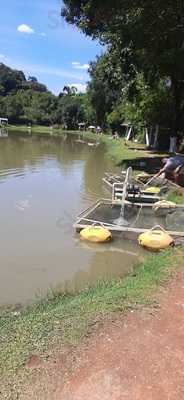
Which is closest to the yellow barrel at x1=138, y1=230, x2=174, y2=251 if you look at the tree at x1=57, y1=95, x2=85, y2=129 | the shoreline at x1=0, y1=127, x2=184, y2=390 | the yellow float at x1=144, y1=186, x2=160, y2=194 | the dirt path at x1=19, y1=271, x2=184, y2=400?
the shoreline at x1=0, y1=127, x2=184, y2=390

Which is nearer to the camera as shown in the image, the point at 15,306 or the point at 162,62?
the point at 15,306

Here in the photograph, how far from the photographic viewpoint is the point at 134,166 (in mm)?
26094

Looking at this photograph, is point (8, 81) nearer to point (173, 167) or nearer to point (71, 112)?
point (71, 112)

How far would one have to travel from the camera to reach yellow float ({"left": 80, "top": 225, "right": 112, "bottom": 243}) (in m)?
11.5

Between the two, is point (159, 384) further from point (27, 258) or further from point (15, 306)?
point (27, 258)

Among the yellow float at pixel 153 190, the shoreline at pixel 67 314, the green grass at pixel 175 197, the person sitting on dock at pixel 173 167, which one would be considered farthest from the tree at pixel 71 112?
the shoreline at pixel 67 314

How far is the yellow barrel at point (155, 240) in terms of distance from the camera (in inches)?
425

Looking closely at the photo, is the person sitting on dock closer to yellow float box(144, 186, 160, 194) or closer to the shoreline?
yellow float box(144, 186, 160, 194)

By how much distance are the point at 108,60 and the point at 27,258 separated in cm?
2031

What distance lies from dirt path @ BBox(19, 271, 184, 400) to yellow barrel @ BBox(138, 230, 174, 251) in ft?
13.6

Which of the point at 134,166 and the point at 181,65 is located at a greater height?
the point at 181,65

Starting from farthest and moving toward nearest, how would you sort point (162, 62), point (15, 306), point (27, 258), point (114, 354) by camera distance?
point (162, 62) < point (27, 258) < point (15, 306) < point (114, 354)

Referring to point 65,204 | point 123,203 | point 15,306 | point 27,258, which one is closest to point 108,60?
point 65,204

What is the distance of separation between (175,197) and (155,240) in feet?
19.1
